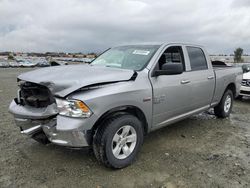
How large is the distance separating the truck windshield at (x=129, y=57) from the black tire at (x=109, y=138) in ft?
2.98

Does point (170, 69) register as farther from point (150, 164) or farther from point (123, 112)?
point (150, 164)

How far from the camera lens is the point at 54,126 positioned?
2.75 metres

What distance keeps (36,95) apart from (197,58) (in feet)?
10.9

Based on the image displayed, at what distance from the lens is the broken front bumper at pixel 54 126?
2.67 metres

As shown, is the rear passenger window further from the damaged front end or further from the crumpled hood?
the damaged front end

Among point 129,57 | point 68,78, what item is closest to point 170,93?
point 129,57

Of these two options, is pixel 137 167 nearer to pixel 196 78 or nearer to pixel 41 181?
pixel 41 181

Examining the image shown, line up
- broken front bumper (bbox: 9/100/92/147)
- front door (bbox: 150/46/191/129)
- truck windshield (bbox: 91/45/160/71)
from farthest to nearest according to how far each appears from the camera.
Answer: truck windshield (bbox: 91/45/160/71), front door (bbox: 150/46/191/129), broken front bumper (bbox: 9/100/92/147)

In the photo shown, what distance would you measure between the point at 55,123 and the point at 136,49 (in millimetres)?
2090

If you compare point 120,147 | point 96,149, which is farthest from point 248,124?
point 96,149

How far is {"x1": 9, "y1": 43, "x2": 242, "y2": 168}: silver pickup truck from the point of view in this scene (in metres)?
2.72

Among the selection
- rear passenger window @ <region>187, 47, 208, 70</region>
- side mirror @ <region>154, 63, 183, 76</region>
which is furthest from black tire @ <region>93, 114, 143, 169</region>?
rear passenger window @ <region>187, 47, 208, 70</region>

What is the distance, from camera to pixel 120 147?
3.15 metres

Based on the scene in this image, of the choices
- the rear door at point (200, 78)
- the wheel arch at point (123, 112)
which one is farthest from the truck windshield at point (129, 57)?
the rear door at point (200, 78)
